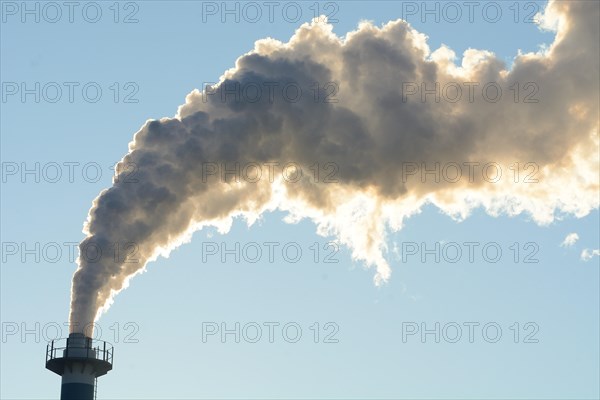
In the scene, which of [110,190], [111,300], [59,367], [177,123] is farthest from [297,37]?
[59,367]

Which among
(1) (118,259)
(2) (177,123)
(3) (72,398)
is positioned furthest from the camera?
(2) (177,123)

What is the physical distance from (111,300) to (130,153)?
21.1ft

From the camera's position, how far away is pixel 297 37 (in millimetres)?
50094

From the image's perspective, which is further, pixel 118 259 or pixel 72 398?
pixel 118 259

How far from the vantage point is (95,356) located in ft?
137

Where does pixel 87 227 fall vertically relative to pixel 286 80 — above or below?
below

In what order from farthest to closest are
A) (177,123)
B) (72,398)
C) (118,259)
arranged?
(177,123) < (118,259) < (72,398)

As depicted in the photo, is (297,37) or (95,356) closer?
(95,356)

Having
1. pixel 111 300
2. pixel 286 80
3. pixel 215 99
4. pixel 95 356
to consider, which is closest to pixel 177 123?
pixel 215 99

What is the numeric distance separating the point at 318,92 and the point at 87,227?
11.9 m

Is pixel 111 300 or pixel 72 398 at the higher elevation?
pixel 111 300

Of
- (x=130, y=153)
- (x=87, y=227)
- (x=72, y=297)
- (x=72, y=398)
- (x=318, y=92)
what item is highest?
(x=318, y=92)

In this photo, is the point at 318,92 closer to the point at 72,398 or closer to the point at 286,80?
the point at 286,80

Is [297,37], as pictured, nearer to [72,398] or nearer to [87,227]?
[87,227]
